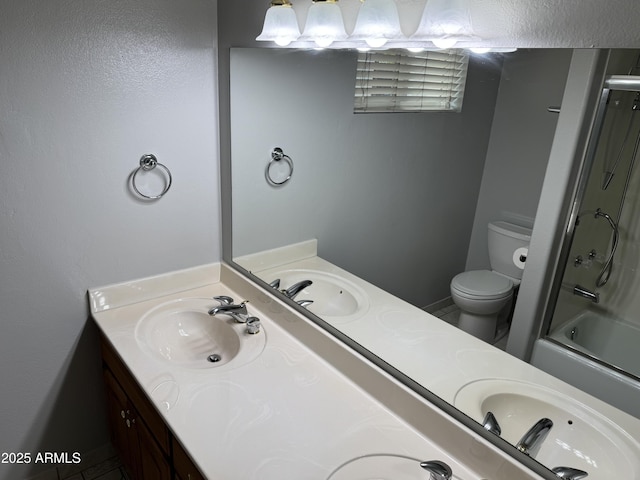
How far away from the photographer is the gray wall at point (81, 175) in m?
1.50

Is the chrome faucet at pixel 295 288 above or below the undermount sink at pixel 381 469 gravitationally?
above

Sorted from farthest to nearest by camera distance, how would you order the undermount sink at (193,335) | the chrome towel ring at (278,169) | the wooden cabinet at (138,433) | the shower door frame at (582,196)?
the chrome towel ring at (278,169) → the undermount sink at (193,335) → the wooden cabinet at (138,433) → the shower door frame at (582,196)

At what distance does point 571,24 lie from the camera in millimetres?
908

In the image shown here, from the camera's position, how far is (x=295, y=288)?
5.86 ft

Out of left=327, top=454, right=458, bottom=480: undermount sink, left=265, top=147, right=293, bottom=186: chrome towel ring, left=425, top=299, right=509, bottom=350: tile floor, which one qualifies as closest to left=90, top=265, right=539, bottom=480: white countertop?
left=327, top=454, right=458, bottom=480: undermount sink

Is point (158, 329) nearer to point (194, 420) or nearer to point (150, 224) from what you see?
point (150, 224)

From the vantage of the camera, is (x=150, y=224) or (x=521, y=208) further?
(x=150, y=224)

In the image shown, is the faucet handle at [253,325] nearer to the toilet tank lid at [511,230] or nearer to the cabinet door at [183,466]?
the cabinet door at [183,466]

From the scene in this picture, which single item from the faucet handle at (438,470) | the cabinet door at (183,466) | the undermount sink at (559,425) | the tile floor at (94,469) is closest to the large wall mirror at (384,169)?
the undermount sink at (559,425)

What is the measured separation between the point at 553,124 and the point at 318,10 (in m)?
0.71

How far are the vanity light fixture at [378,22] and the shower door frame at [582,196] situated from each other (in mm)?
511

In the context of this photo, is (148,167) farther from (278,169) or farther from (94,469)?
(94,469)

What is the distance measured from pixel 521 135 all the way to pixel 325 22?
632mm

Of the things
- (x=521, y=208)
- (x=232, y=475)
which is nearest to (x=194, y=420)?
(x=232, y=475)
